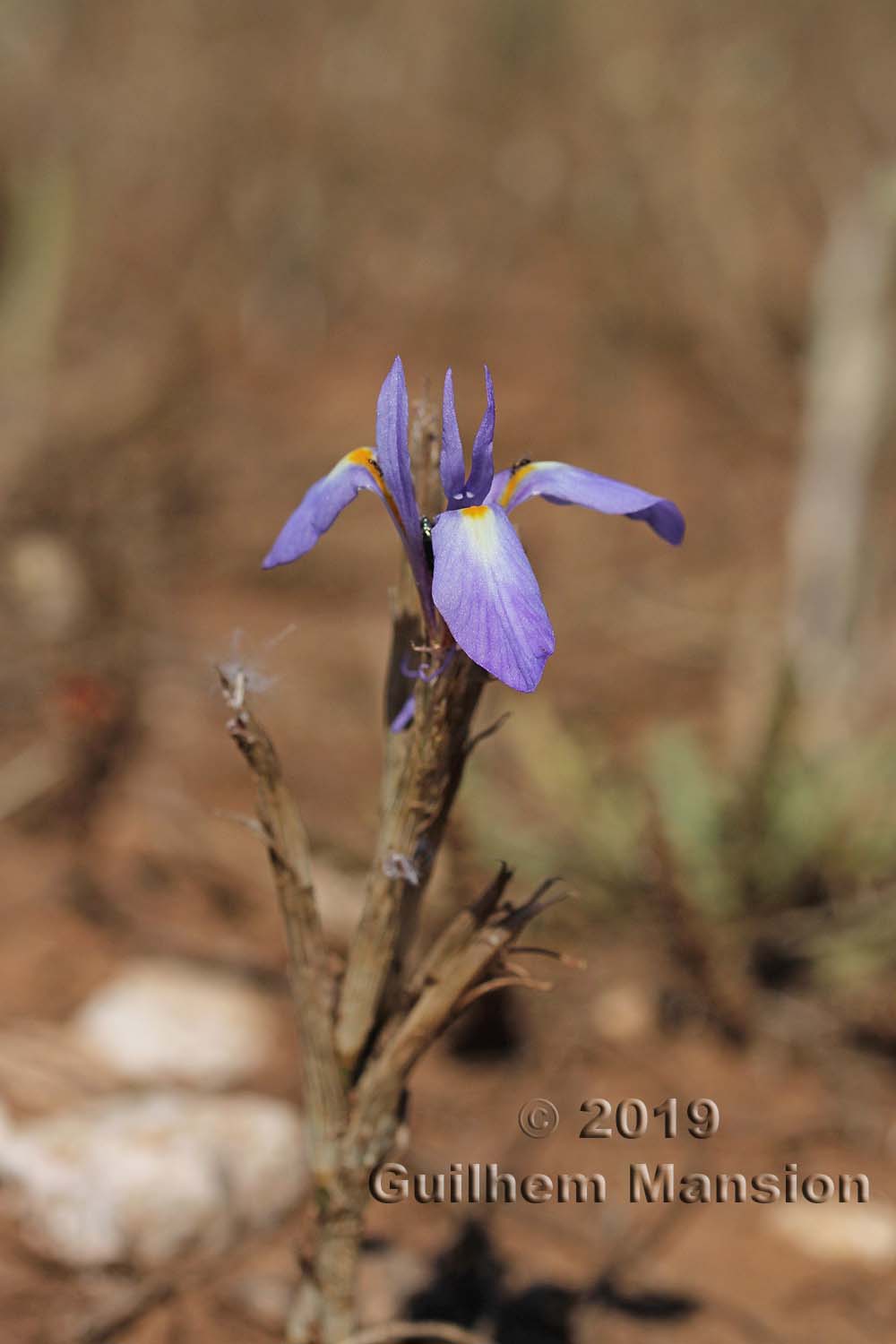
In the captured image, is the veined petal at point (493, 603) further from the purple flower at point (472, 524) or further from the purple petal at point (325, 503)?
the purple petal at point (325, 503)

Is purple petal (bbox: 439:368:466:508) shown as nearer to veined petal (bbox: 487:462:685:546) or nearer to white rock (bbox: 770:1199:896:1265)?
veined petal (bbox: 487:462:685:546)

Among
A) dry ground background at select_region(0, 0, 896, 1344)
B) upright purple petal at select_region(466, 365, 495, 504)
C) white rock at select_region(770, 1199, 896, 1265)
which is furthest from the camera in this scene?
dry ground background at select_region(0, 0, 896, 1344)

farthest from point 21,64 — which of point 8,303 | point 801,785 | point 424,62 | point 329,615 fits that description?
point 801,785

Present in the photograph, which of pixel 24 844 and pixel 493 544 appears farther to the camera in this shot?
pixel 24 844

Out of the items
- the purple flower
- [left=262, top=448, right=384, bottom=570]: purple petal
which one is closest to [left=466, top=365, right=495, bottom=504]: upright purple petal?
the purple flower

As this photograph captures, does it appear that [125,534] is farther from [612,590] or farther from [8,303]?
[612,590]

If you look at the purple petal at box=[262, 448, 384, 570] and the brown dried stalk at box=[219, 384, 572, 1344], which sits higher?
the purple petal at box=[262, 448, 384, 570]

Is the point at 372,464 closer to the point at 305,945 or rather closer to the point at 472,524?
the point at 472,524
